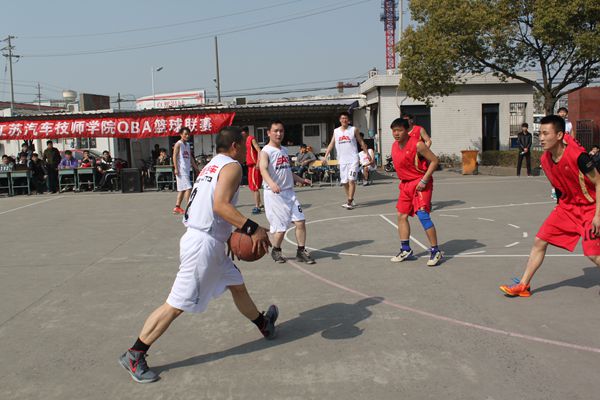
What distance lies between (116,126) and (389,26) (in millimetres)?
44473

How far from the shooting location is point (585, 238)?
17.7 ft

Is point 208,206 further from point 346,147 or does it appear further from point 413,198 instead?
point 346,147

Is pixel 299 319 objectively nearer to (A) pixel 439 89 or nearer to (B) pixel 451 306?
(B) pixel 451 306

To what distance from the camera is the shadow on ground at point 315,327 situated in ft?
15.1

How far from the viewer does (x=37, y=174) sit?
21.0 m

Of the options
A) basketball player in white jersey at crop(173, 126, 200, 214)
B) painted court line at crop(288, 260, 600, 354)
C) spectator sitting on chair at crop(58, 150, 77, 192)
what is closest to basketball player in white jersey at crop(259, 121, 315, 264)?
painted court line at crop(288, 260, 600, 354)

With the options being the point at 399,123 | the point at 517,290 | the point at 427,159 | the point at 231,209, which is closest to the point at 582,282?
the point at 517,290

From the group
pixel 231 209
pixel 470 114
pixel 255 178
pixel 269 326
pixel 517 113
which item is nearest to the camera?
pixel 231 209

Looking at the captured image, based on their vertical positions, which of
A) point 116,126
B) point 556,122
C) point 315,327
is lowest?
point 315,327

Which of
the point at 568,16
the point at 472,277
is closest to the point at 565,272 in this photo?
the point at 472,277

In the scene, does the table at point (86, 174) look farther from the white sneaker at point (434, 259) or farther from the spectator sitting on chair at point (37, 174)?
the white sneaker at point (434, 259)

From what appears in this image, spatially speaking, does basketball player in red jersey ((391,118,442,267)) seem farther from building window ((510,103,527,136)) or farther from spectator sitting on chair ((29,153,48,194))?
building window ((510,103,527,136))

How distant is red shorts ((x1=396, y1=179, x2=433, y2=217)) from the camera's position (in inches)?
290

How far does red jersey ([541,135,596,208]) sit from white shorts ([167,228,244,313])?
137 inches
